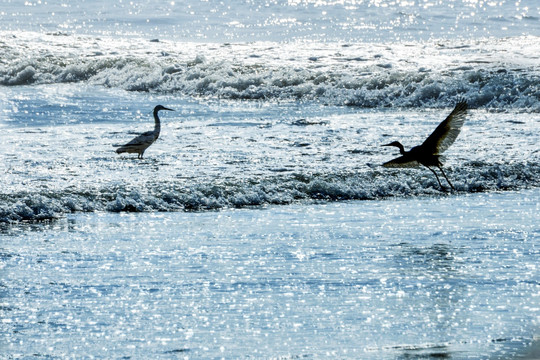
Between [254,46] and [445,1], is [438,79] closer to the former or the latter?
[254,46]

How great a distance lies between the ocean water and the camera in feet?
20.4

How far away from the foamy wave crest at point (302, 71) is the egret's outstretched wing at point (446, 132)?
9677 millimetres

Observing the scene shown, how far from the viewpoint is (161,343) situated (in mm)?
5891

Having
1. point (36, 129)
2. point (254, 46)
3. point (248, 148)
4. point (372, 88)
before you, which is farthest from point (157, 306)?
point (254, 46)

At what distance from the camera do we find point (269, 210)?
10.8 m

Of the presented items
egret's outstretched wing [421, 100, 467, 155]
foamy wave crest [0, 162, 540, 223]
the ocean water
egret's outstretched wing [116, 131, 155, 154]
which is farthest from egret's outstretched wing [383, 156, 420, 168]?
egret's outstretched wing [116, 131, 155, 154]

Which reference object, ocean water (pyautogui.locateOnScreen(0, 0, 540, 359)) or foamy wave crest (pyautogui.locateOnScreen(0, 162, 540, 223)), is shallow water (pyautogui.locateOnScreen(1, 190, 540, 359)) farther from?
foamy wave crest (pyautogui.locateOnScreen(0, 162, 540, 223))

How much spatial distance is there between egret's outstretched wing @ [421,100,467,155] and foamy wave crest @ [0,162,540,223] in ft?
3.78

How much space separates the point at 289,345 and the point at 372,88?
688 inches

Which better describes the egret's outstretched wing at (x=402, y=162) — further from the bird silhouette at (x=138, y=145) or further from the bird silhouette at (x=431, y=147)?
the bird silhouette at (x=138, y=145)

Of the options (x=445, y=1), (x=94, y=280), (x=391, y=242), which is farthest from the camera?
(x=445, y=1)

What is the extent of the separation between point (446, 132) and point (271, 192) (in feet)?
7.47

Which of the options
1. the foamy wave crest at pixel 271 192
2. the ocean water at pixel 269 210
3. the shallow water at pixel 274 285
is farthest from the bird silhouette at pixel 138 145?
the shallow water at pixel 274 285

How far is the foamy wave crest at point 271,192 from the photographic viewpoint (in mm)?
10477
